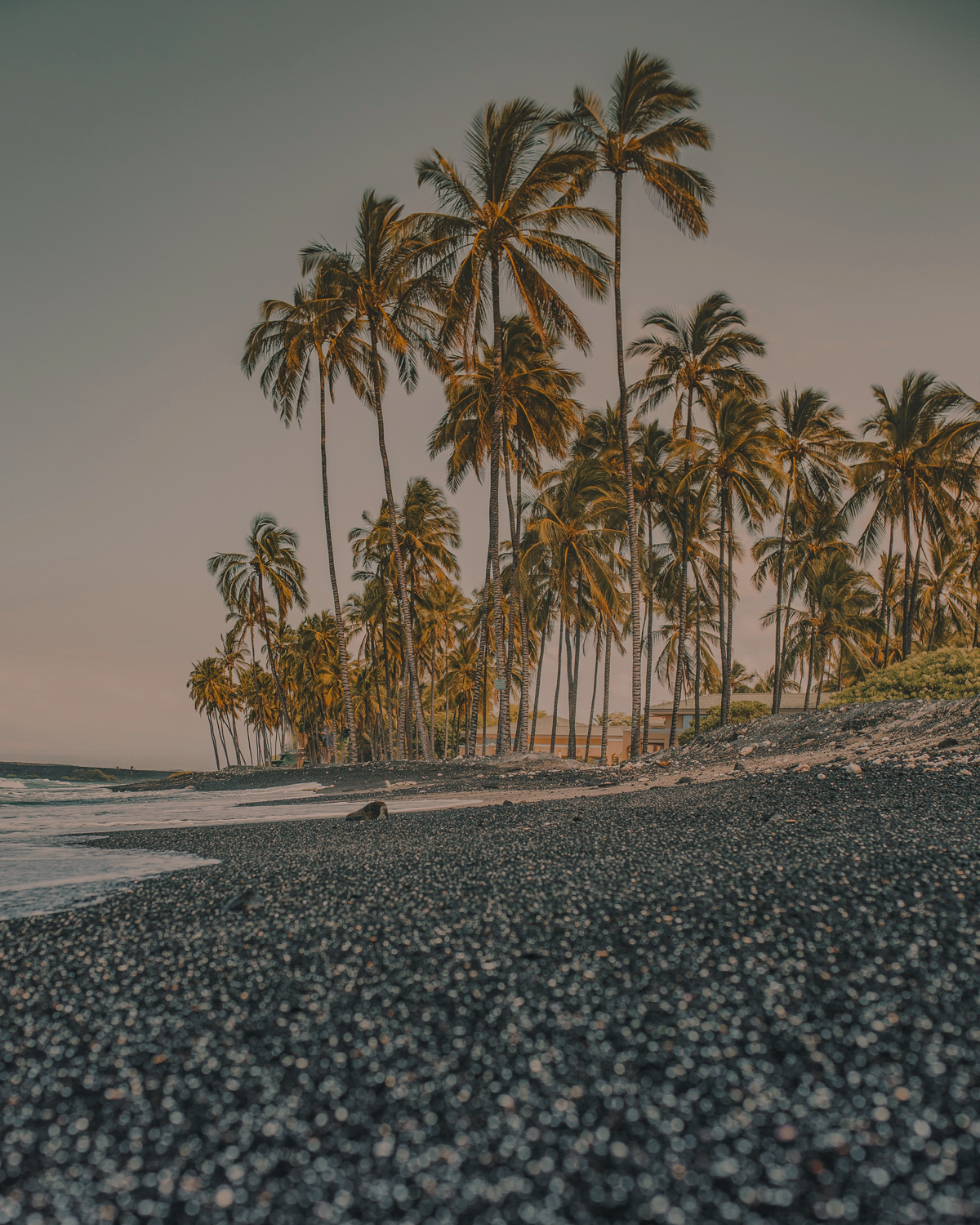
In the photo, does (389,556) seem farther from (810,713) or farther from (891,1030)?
(891,1030)

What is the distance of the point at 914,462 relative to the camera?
71.5ft

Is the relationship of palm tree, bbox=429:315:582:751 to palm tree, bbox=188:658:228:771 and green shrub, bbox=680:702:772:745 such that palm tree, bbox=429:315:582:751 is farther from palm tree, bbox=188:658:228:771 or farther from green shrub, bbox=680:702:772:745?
palm tree, bbox=188:658:228:771

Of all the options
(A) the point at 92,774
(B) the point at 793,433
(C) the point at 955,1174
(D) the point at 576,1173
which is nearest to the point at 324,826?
(D) the point at 576,1173

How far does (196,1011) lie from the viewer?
6.95ft

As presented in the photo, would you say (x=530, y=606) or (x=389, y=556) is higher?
(x=389, y=556)

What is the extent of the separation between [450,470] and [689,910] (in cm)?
1713

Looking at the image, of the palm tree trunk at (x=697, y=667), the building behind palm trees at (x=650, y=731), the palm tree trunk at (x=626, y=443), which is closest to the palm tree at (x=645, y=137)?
the palm tree trunk at (x=626, y=443)

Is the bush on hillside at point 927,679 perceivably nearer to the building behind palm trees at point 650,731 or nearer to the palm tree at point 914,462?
the palm tree at point 914,462

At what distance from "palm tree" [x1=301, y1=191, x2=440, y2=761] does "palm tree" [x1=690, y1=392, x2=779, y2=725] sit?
940cm

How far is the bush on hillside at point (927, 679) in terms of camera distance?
13.0 metres

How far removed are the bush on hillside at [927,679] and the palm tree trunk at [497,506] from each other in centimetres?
783

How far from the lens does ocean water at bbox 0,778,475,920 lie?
12.4 feet

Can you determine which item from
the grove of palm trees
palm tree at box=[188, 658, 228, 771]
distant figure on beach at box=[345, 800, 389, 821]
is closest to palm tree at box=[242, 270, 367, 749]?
the grove of palm trees

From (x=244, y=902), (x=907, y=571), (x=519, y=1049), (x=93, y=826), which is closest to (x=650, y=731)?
(x=907, y=571)
